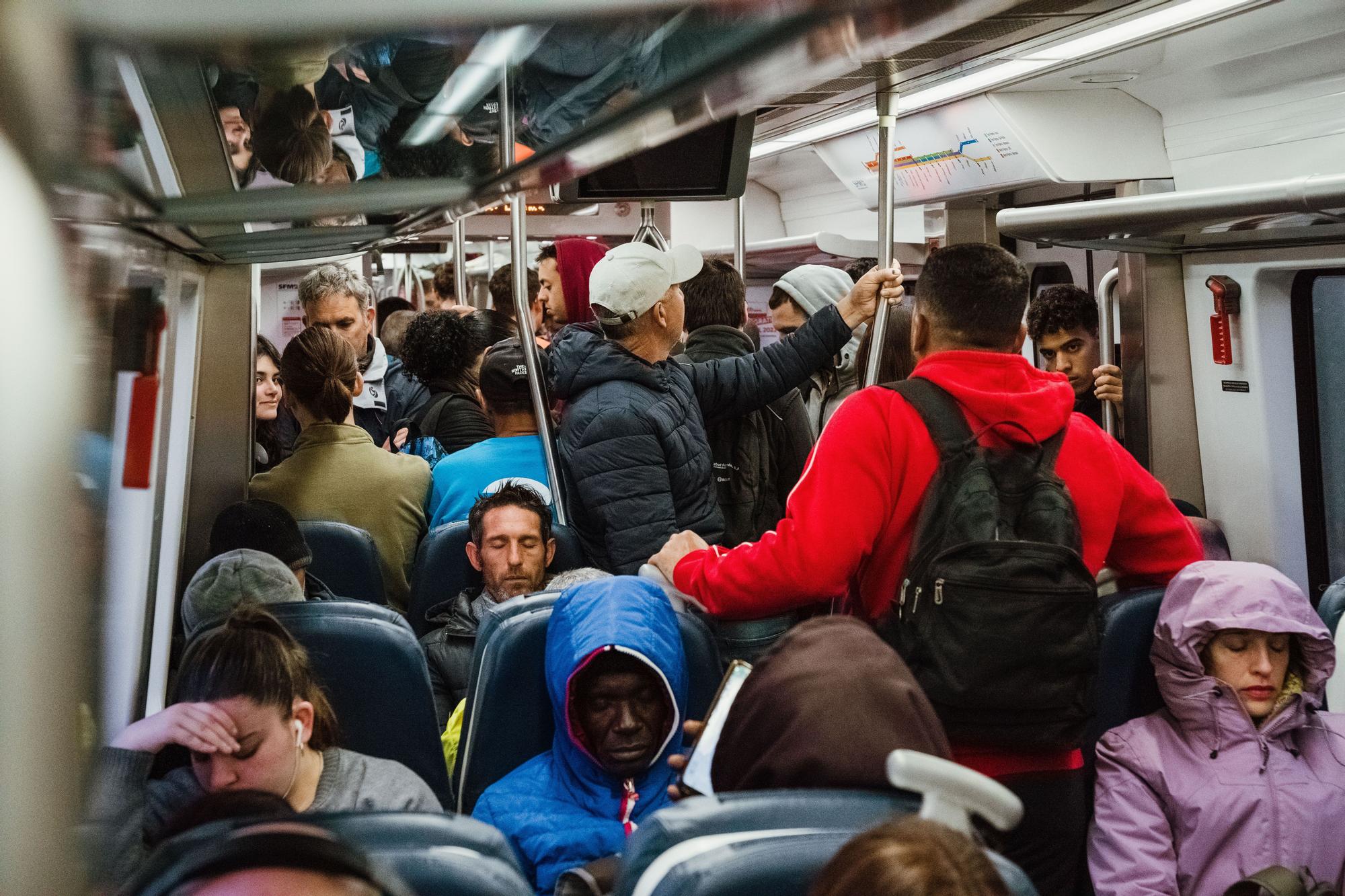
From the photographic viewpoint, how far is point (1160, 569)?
2.62 m

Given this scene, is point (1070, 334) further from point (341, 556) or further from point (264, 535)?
point (264, 535)

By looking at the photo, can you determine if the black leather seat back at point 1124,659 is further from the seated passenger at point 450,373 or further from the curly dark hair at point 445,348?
the curly dark hair at point 445,348

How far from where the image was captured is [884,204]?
2986 mm

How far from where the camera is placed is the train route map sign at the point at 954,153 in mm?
4648

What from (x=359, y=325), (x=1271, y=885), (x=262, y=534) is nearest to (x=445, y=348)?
(x=359, y=325)

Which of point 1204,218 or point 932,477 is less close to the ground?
point 1204,218

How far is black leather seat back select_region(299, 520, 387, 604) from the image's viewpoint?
3480 millimetres

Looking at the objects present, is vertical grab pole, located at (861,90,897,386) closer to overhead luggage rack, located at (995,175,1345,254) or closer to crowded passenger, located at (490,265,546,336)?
overhead luggage rack, located at (995,175,1345,254)

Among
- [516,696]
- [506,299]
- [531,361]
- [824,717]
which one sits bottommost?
[516,696]

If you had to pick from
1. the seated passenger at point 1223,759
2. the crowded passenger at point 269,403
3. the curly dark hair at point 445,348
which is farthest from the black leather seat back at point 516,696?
the crowded passenger at point 269,403

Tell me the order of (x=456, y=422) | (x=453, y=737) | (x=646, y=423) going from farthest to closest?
1. (x=456, y=422)
2. (x=646, y=423)
3. (x=453, y=737)

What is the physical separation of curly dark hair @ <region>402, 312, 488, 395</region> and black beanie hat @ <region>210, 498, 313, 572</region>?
1.73m

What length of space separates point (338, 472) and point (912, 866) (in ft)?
9.48

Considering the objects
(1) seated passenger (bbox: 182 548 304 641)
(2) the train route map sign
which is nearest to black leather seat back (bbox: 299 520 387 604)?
(1) seated passenger (bbox: 182 548 304 641)
